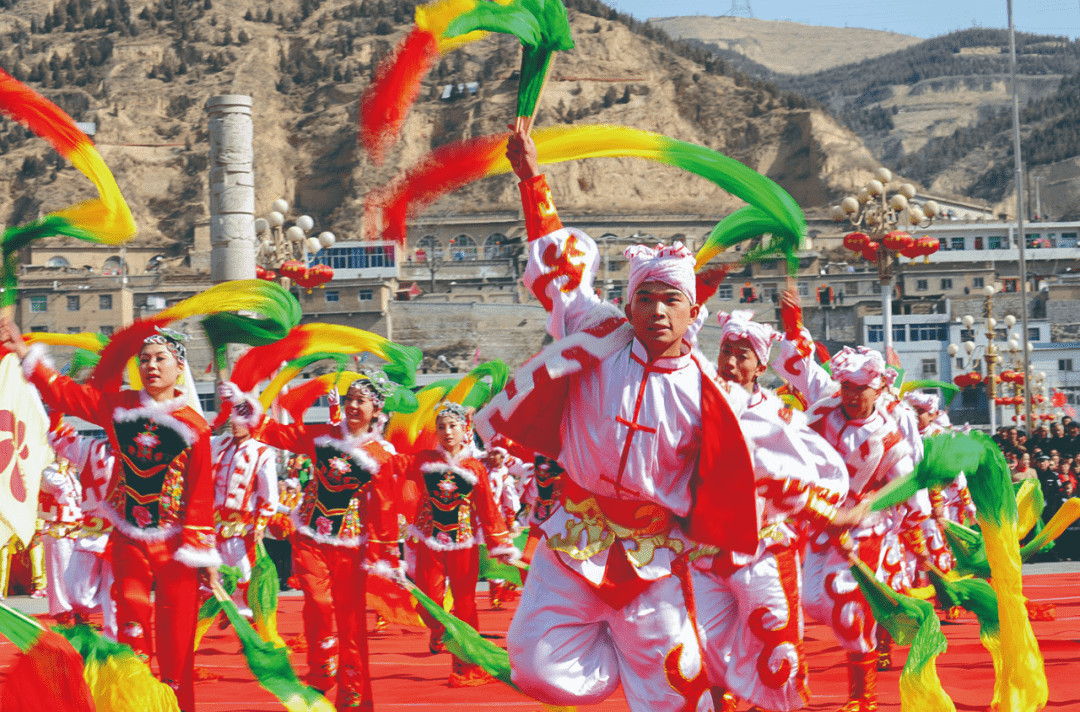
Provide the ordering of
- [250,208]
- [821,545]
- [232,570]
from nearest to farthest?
[821,545] → [232,570] → [250,208]

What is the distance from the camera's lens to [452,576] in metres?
8.81

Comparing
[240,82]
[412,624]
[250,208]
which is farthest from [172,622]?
[240,82]

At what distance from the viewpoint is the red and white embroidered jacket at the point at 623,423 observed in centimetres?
431

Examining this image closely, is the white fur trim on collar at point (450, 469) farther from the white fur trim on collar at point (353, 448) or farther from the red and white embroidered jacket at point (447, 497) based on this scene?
the white fur trim on collar at point (353, 448)

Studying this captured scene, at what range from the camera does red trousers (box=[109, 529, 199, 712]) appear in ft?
19.3

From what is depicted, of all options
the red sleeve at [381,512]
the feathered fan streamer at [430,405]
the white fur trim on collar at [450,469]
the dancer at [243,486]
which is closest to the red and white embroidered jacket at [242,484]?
the dancer at [243,486]

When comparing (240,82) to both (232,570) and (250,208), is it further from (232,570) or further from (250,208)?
(232,570)

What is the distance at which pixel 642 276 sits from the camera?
177 inches

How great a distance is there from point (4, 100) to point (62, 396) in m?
1.42

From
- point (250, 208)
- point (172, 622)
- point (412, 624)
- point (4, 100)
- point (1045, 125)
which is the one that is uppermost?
point (1045, 125)

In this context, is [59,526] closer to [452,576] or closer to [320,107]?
[452,576]

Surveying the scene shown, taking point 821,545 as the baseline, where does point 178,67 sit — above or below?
above

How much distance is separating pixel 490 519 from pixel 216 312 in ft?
8.95

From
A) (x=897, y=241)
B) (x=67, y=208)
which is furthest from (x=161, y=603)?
(x=897, y=241)
